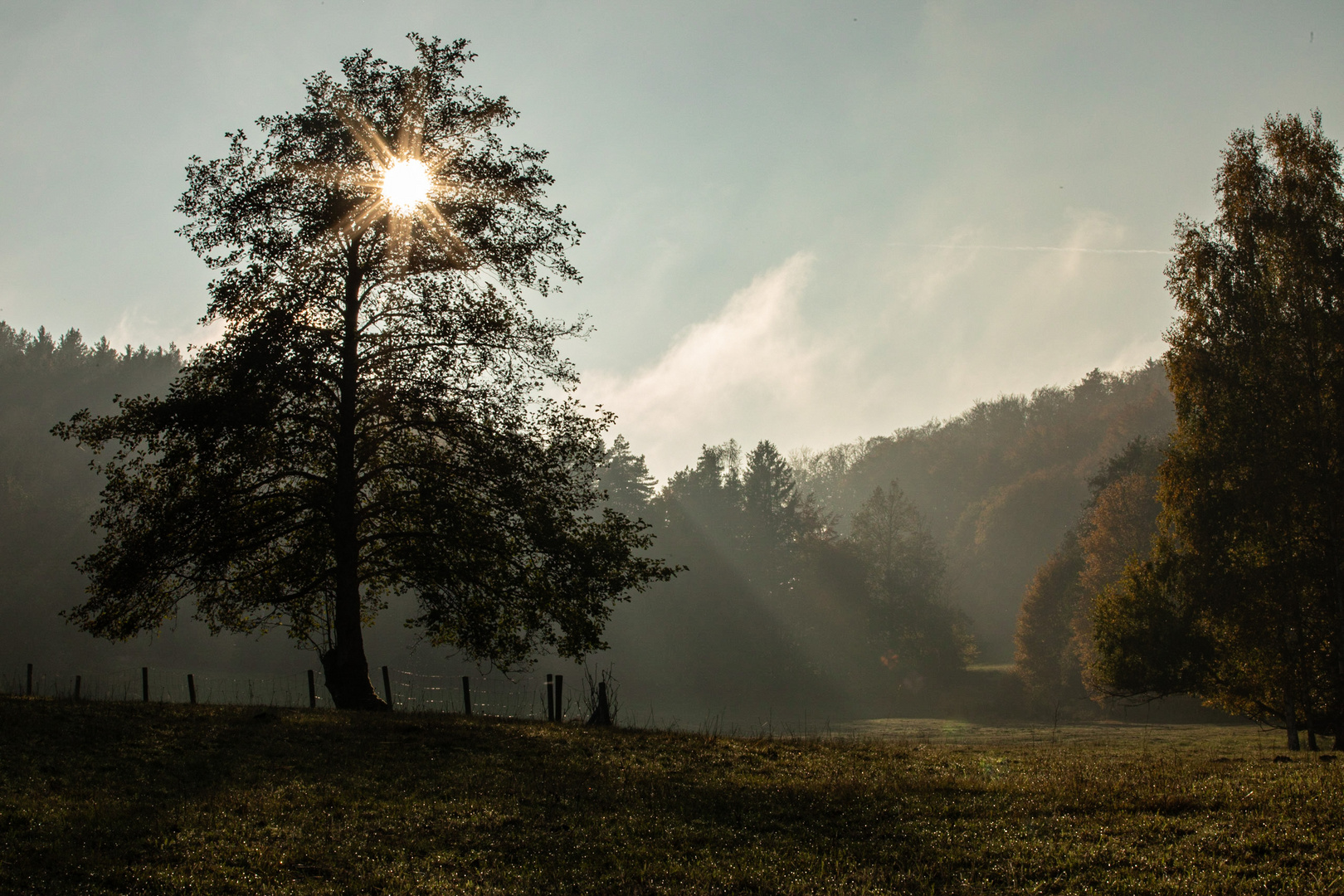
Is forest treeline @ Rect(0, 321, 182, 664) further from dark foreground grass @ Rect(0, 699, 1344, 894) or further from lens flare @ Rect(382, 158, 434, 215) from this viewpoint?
dark foreground grass @ Rect(0, 699, 1344, 894)

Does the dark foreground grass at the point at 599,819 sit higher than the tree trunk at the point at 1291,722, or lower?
higher

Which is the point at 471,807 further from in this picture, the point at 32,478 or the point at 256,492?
the point at 32,478

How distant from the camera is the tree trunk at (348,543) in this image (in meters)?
18.8

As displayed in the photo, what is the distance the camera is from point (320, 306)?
1892 cm

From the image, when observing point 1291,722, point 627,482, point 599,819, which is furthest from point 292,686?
point 599,819

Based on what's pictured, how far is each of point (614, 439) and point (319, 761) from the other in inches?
2890

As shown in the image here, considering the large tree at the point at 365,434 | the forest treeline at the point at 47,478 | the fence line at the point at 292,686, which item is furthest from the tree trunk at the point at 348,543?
the forest treeline at the point at 47,478

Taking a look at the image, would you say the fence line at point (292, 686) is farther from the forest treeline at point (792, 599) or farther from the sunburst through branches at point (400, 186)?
the sunburst through branches at point (400, 186)

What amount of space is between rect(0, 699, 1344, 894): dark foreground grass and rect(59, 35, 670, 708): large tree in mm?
4610

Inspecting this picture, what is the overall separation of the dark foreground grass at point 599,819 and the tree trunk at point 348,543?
479 cm

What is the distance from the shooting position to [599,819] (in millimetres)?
9250

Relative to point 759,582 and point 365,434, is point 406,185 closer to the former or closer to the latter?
point 365,434

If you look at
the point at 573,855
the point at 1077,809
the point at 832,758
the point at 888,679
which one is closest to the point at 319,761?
the point at 573,855

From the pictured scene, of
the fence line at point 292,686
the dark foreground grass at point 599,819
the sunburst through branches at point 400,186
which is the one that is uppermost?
the sunburst through branches at point 400,186
